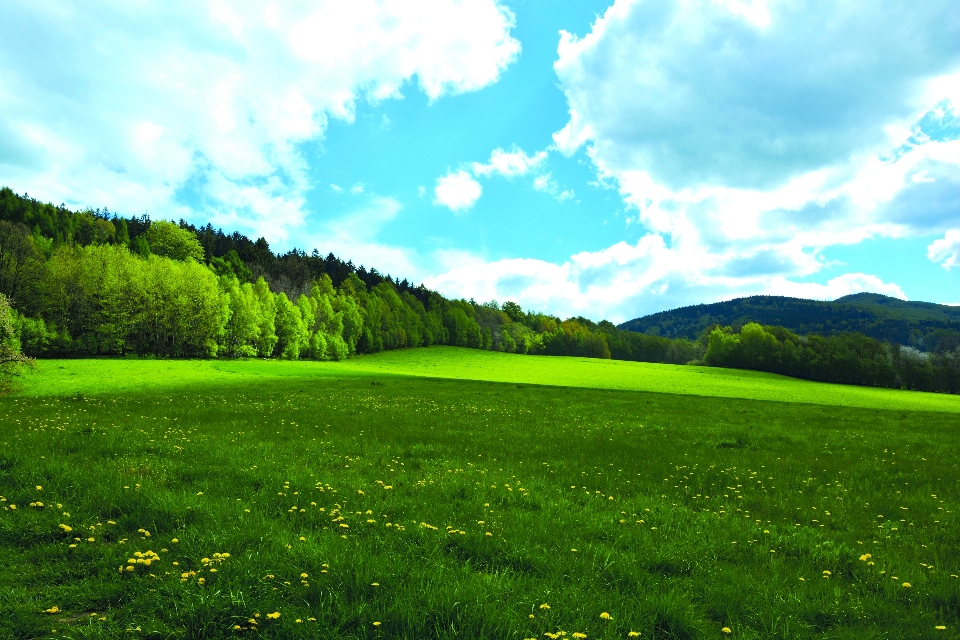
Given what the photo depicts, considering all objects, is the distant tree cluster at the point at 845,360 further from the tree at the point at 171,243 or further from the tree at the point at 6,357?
the tree at the point at 171,243

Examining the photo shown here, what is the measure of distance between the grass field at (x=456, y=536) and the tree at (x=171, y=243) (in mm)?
119301

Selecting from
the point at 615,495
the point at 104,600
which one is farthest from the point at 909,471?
the point at 104,600

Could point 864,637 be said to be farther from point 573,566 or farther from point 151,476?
point 151,476

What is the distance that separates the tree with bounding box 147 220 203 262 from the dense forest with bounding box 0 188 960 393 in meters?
0.26

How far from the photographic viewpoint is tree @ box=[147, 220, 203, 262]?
120 m

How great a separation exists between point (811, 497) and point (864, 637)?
23.6ft

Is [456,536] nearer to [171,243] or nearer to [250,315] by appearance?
[250,315]

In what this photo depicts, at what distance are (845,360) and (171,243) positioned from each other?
16682 cm

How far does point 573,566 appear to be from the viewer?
689 centimetres

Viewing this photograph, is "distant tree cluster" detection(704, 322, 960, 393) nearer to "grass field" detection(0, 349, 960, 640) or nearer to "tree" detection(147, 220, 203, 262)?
"grass field" detection(0, 349, 960, 640)

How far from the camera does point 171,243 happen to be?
121 metres

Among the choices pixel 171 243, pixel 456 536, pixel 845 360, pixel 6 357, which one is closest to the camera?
pixel 456 536

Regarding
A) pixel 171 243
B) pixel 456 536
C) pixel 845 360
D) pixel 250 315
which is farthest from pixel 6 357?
pixel 845 360

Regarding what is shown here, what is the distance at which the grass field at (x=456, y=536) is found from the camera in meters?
5.39
